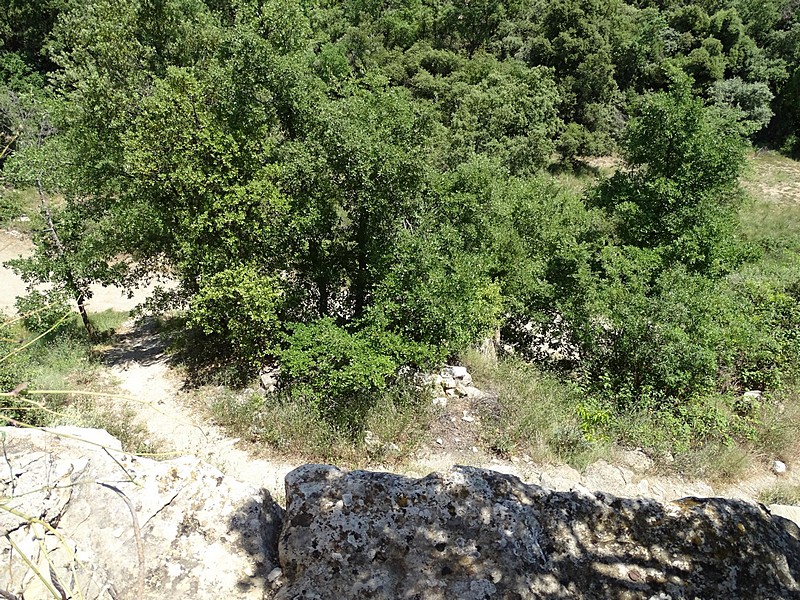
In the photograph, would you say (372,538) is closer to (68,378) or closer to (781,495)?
(781,495)

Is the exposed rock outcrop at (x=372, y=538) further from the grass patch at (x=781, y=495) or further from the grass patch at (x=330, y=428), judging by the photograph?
the grass patch at (x=781, y=495)

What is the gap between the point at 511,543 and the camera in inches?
112

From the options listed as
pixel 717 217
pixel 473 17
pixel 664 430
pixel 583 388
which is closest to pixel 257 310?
pixel 583 388

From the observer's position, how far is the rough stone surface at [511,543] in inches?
104

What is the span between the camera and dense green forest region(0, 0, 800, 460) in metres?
8.30

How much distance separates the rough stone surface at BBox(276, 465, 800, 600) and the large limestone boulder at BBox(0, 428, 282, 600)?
25 cm

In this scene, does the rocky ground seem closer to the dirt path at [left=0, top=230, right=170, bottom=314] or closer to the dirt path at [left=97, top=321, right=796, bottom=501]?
the dirt path at [left=97, top=321, right=796, bottom=501]

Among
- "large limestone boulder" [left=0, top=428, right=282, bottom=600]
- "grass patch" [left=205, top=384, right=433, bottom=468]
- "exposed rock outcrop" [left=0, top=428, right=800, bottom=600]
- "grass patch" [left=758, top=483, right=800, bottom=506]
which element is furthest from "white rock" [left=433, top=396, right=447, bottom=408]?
"large limestone boulder" [left=0, top=428, right=282, bottom=600]

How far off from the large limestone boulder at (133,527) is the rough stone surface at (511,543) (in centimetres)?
25

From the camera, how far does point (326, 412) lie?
775cm

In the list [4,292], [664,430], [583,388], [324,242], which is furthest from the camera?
[4,292]

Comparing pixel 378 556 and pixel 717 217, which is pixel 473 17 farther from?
pixel 378 556

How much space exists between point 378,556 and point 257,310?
21.9 feet

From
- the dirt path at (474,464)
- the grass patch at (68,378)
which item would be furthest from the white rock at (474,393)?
the grass patch at (68,378)
